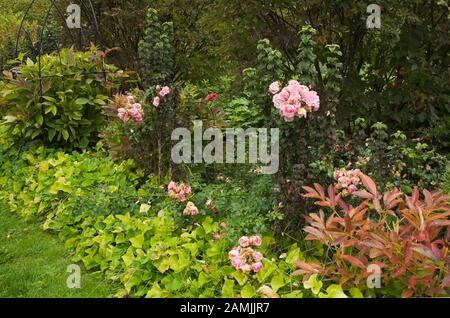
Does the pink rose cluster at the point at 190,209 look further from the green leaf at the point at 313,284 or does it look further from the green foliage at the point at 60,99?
the green foliage at the point at 60,99

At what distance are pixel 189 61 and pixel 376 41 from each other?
11.1ft

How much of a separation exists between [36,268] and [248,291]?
1673 mm

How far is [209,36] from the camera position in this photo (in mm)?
7430

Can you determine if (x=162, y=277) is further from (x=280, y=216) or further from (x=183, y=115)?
(x=183, y=115)

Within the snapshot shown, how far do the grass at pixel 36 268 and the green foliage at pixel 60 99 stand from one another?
1290 millimetres

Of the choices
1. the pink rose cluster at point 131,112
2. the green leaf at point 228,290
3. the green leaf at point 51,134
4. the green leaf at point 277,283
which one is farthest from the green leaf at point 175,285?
the green leaf at point 51,134

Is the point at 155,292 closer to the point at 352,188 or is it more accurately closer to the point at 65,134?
the point at 352,188

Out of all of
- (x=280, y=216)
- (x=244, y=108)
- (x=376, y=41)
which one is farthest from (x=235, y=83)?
(x=280, y=216)

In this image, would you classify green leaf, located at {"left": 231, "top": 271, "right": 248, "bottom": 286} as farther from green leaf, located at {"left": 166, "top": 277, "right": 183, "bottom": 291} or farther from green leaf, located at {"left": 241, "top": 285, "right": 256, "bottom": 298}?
green leaf, located at {"left": 166, "top": 277, "right": 183, "bottom": 291}

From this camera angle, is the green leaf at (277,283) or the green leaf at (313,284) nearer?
the green leaf at (313,284)

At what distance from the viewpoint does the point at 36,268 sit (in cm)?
372

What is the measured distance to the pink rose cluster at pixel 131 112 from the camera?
4.36 meters

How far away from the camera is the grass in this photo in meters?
3.37
